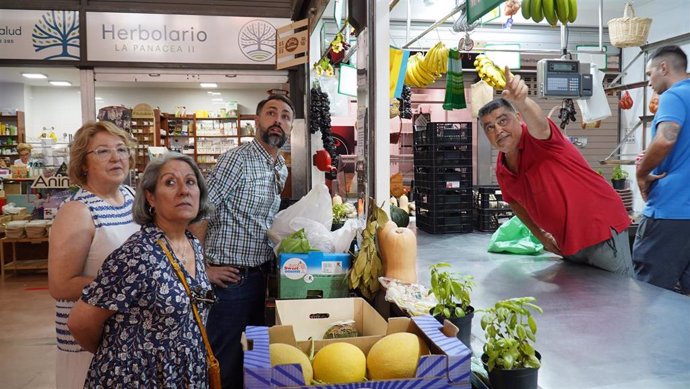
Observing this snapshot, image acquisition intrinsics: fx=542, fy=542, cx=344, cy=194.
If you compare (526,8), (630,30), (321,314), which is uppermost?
(630,30)

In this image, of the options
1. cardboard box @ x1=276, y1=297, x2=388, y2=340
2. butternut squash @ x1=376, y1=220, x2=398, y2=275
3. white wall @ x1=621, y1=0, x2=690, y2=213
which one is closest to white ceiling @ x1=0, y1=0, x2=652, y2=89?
white wall @ x1=621, y1=0, x2=690, y2=213

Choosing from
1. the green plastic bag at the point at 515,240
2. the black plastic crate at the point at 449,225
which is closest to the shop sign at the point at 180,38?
the black plastic crate at the point at 449,225

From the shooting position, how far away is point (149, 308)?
5.74 feet

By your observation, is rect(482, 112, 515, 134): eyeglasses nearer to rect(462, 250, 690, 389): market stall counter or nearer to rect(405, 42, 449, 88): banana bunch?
rect(462, 250, 690, 389): market stall counter

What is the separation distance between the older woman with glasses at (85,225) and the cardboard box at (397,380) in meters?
0.98

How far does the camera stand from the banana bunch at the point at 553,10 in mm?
3365

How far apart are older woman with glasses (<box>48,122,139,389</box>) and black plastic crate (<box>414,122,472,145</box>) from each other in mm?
3978

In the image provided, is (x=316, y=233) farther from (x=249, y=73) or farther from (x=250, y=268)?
(x=249, y=73)

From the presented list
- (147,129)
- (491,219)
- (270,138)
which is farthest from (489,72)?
(147,129)

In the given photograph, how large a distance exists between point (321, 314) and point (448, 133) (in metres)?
4.15

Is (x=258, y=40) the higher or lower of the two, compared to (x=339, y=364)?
higher

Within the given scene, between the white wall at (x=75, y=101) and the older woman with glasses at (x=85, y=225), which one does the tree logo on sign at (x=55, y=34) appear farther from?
the white wall at (x=75, y=101)

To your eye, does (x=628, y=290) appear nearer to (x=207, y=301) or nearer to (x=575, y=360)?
(x=575, y=360)

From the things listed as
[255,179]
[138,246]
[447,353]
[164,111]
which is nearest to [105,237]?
[138,246]
